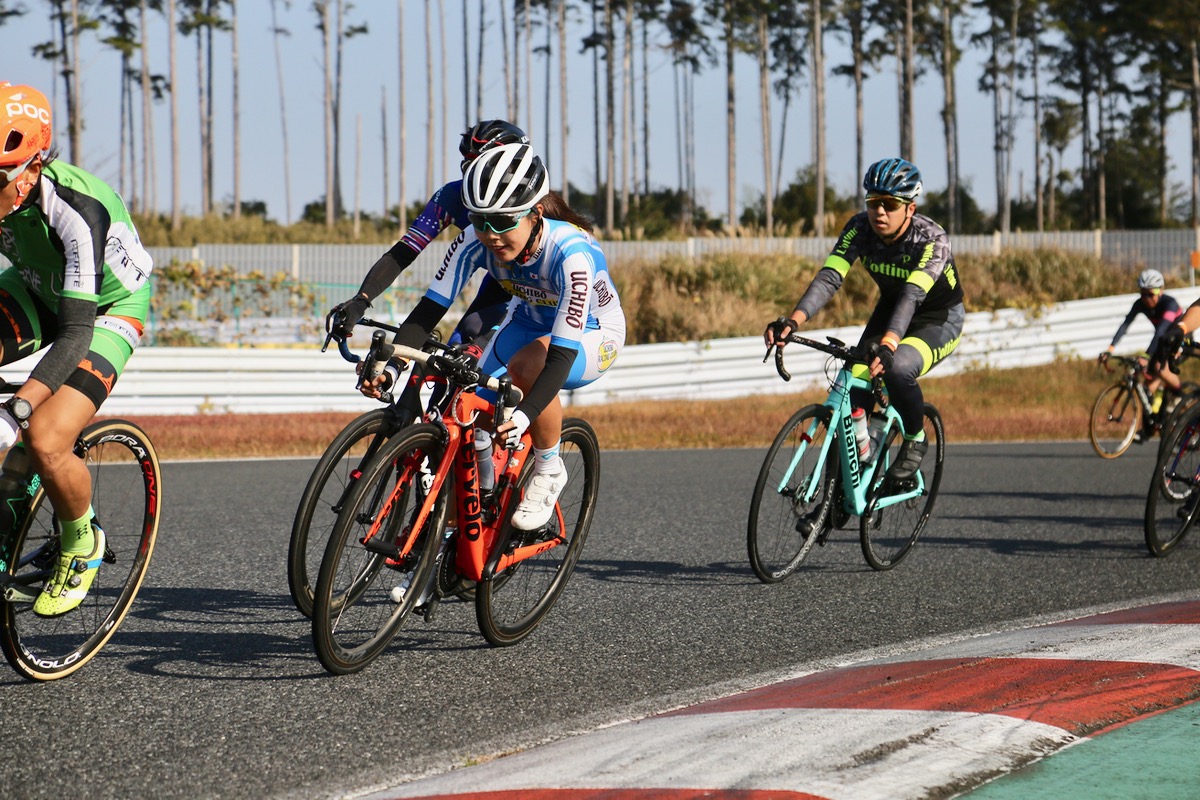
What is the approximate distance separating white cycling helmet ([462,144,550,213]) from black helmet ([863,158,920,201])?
2.83m

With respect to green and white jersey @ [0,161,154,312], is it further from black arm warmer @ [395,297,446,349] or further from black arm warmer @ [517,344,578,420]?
black arm warmer @ [517,344,578,420]

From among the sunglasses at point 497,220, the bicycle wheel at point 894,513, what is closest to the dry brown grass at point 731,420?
the bicycle wheel at point 894,513

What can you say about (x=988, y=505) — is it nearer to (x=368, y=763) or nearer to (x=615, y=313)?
(x=615, y=313)

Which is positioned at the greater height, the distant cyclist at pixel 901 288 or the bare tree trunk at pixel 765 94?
the bare tree trunk at pixel 765 94

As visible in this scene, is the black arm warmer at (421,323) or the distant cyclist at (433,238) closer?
the distant cyclist at (433,238)

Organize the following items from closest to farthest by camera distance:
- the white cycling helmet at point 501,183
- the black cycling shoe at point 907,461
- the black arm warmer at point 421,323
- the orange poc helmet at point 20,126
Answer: the orange poc helmet at point 20,126 → the white cycling helmet at point 501,183 → the black arm warmer at point 421,323 → the black cycling shoe at point 907,461

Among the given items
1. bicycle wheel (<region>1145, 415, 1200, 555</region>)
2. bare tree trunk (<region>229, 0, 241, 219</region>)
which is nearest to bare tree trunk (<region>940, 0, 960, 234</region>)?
bare tree trunk (<region>229, 0, 241, 219</region>)

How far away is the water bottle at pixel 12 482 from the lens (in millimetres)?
4258

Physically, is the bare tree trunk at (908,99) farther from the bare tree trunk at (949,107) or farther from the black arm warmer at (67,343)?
the black arm warmer at (67,343)

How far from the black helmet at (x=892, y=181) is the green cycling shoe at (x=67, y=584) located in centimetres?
439

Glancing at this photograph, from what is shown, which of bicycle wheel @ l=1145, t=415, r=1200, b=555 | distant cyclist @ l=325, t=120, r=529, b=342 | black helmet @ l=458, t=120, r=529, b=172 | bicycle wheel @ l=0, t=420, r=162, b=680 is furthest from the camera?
bicycle wheel @ l=1145, t=415, r=1200, b=555

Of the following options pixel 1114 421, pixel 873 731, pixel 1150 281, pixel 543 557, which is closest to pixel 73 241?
pixel 543 557

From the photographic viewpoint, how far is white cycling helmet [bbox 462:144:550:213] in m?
4.77

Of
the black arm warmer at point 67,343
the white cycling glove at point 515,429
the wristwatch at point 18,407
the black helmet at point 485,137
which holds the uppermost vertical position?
the black helmet at point 485,137
